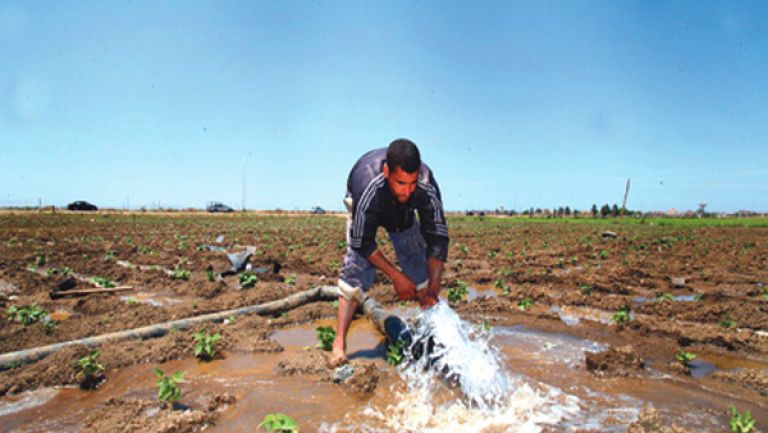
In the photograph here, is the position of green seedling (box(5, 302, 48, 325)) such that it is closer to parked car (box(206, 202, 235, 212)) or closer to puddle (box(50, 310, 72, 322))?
puddle (box(50, 310, 72, 322))

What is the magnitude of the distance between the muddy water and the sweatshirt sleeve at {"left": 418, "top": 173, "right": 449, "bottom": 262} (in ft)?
3.82

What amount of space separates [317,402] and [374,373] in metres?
0.57

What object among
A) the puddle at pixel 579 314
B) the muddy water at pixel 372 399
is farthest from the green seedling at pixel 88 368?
the puddle at pixel 579 314

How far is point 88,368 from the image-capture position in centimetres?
366

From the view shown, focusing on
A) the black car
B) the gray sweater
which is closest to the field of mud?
the gray sweater

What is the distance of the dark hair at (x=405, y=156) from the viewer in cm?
318

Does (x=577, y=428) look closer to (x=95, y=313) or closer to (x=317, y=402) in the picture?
(x=317, y=402)

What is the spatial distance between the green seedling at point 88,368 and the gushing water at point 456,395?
2220 mm

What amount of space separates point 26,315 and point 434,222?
5257 millimetres

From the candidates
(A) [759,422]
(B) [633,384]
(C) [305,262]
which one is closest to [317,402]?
(B) [633,384]

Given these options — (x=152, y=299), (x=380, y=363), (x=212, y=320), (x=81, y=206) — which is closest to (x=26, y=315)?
(x=152, y=299)

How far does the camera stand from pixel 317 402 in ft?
11.0

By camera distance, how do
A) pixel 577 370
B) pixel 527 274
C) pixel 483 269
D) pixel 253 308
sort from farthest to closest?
pixel 483 269
pixel 527 274
pixel 253 308
pixel 577 370

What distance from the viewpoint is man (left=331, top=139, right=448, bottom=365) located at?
3.35m
